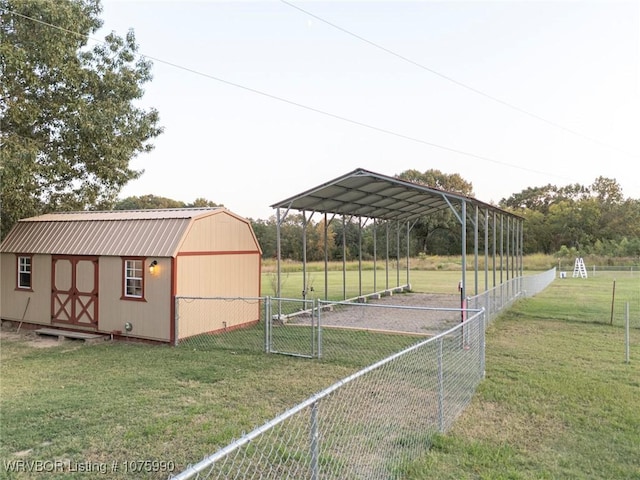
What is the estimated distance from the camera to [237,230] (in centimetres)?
1119

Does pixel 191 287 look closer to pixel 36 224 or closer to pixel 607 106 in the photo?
pixel 36 224

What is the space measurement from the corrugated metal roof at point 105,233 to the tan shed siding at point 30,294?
1.07ft

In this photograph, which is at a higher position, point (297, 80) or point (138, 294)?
point (297, 80)

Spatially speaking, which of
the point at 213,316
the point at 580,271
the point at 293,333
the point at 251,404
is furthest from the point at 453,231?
the point at 251,404

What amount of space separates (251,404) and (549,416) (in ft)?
11.4

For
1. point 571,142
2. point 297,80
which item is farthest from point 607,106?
point 297,80

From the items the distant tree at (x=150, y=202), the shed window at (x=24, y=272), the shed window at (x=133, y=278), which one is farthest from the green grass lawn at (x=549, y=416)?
the distant tree at (x=150, y=202)

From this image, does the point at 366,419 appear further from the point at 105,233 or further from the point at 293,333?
the point at 105,233

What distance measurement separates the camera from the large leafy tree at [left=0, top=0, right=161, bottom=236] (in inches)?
390

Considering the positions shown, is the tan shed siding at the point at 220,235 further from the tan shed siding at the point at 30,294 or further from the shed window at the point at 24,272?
the shed window at the point at 24,272

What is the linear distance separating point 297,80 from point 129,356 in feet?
33.4

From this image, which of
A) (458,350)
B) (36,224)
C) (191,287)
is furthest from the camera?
(36,224)

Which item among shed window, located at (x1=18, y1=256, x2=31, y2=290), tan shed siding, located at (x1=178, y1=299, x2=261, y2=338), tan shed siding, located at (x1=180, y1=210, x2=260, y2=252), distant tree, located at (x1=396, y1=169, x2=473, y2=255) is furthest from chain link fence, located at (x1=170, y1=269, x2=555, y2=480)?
distant tree, located at (x1=396, y1=169, x2=473, y2=255)

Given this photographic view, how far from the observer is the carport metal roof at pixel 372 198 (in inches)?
410
